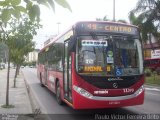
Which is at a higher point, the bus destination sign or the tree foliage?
the bus destination sign

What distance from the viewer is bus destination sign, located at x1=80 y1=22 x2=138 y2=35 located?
33.6 feet

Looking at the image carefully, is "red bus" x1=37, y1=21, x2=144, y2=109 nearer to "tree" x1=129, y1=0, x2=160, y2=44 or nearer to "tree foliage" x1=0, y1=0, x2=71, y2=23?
"tree foliage" x1=0, y1=0, x2=71, y2=23

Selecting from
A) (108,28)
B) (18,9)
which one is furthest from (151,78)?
(18,9)

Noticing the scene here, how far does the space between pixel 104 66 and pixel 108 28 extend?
4.17 feet

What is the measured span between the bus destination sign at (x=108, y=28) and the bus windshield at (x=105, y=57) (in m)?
0.26

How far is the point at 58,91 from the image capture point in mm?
13227

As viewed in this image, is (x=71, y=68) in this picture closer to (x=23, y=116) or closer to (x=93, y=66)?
(x=93, y=66)

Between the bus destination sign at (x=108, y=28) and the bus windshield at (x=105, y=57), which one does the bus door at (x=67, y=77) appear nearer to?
the bus windshield at (x=105, y=57)

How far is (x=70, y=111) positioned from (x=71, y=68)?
2134mm

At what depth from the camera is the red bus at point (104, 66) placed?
31.9 feet

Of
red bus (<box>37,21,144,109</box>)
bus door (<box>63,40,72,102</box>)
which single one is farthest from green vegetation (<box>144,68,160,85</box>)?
red bus (<box>37,21,144,109</box>)

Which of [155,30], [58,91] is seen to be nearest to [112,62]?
[58,91]

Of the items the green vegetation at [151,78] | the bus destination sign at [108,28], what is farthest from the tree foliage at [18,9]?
the green vegetation at [151,78]

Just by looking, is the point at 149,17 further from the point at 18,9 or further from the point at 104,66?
the point at 18,9
